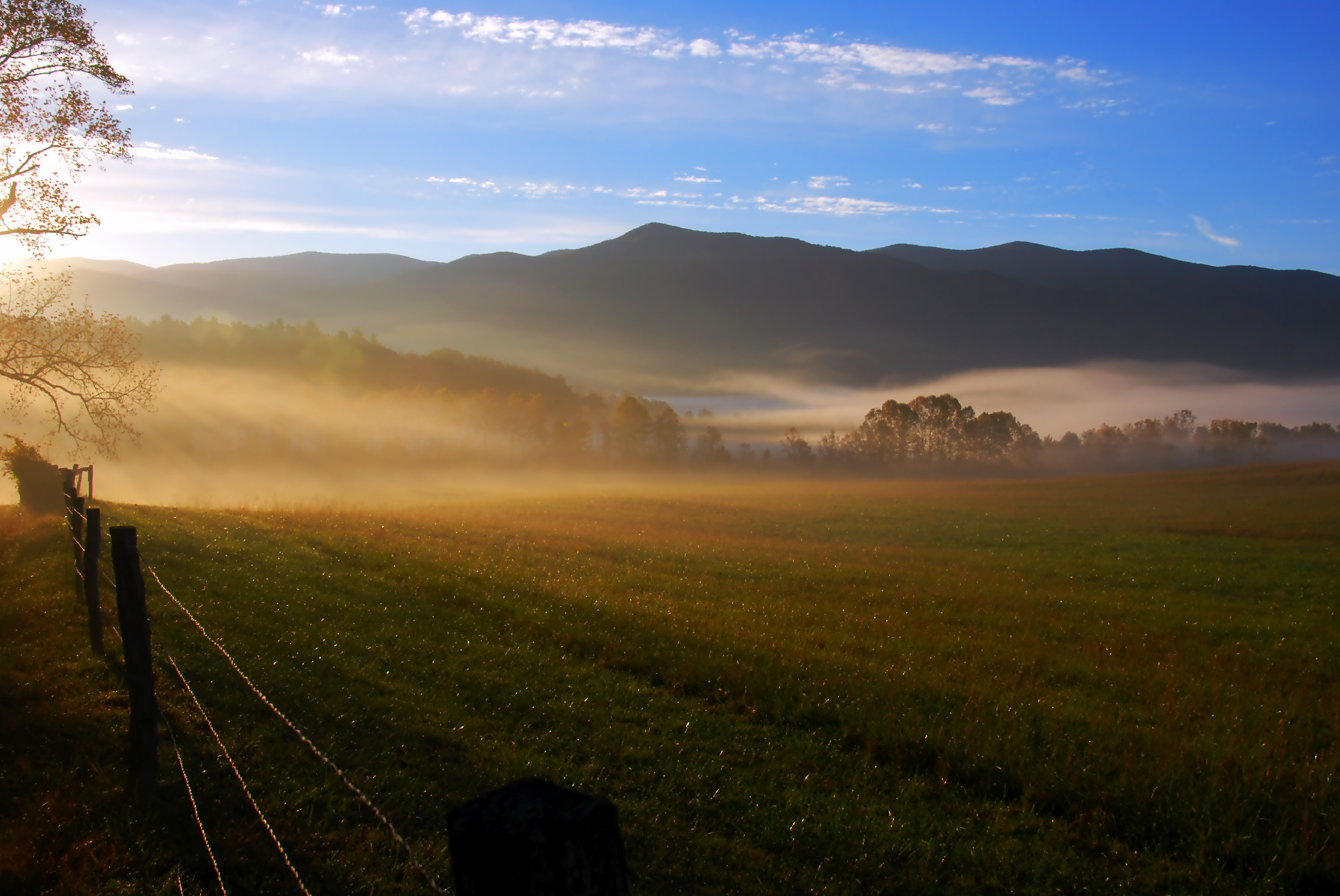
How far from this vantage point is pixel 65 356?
72.0 ft

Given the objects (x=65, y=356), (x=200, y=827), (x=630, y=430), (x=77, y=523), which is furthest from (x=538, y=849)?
(x=630, y=430)

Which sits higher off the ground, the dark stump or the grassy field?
the dark stump

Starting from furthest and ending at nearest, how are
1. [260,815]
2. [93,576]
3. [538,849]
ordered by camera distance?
[93,576], [260,815], [538,849]

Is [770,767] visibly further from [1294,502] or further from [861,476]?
[861,476]

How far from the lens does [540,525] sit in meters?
33.2

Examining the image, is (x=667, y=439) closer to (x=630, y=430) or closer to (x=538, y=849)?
(x=630, y=430)

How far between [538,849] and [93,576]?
10.8m

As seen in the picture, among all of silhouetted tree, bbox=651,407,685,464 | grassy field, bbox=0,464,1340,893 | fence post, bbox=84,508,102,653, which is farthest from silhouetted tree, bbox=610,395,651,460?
fence post, bbox=84,508,102,653

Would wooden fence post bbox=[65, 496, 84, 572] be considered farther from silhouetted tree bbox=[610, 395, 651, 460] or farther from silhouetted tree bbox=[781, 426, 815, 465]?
silhouetted tree bbox=[781, 426, 815, 465]

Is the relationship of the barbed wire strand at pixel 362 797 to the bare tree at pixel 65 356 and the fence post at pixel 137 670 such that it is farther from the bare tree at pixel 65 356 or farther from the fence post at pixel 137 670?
the bare tree at pixel 65 356

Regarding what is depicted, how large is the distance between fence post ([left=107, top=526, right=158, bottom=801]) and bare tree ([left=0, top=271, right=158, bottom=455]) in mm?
19596

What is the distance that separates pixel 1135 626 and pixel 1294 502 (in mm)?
42222

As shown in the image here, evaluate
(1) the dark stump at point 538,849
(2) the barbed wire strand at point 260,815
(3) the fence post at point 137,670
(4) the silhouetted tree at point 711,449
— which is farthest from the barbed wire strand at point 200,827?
(4) the silhouetted tree at point 711,449

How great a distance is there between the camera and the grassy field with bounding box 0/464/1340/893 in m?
6.15
